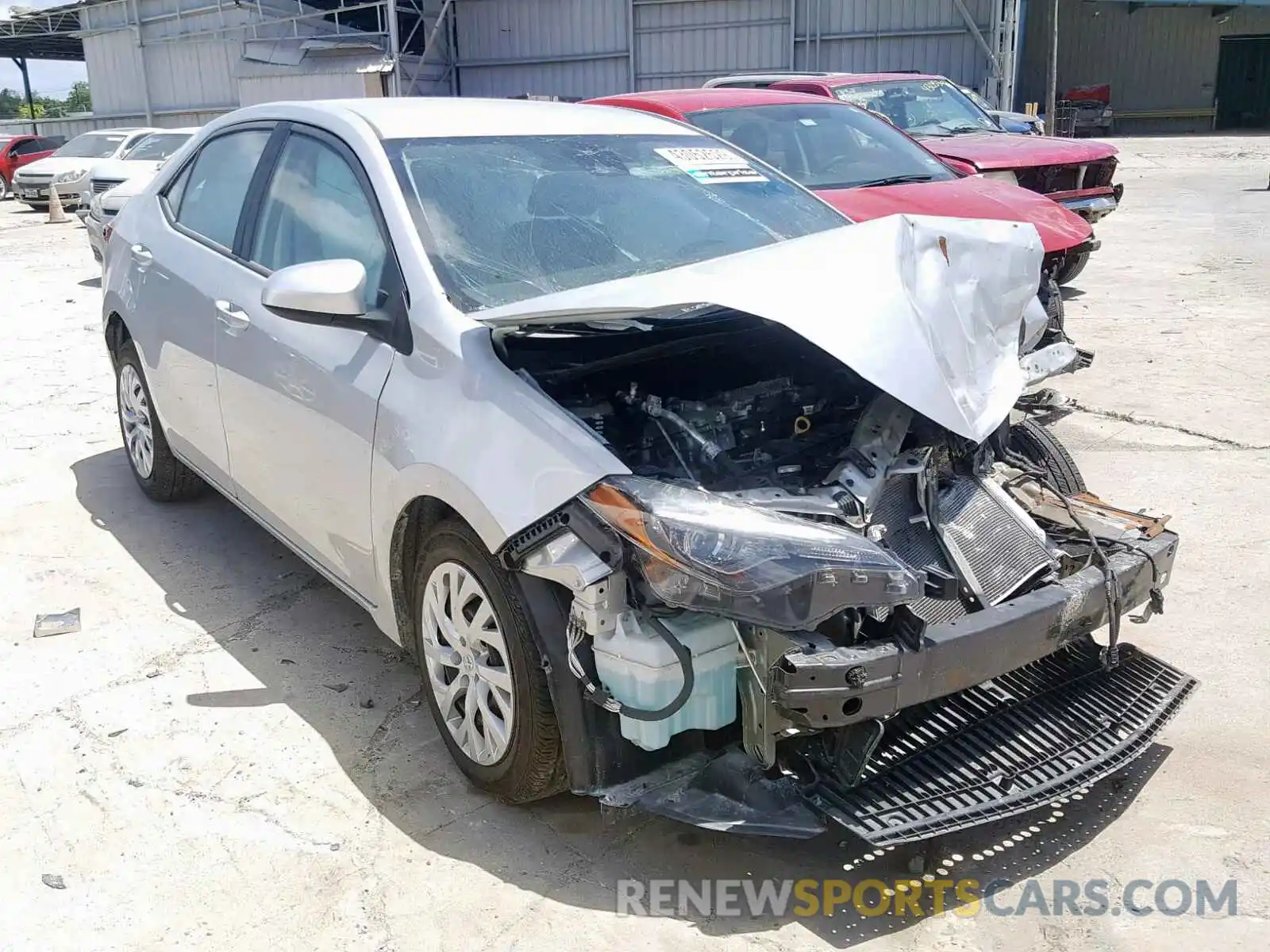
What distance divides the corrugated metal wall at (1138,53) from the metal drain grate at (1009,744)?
108 ft

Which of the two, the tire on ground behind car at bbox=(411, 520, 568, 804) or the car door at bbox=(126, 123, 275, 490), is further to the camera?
the car door at bbox=(126, 123, 275, 490)

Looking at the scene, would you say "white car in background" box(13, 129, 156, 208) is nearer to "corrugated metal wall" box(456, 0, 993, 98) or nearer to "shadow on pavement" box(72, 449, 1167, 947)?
"corrugated metal wall" box(456, 0, 993, 98)

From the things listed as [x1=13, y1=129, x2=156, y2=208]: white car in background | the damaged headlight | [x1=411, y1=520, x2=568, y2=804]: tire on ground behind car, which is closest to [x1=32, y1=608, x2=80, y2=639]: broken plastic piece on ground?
[x1=411, y1=520, x2=568, y2=804]: tire on ground behind car

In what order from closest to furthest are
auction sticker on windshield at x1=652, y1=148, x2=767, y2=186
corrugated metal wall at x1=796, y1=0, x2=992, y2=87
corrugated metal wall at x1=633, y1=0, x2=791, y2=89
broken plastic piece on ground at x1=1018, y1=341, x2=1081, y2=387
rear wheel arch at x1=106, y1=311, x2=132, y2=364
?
1. broken plastic piece on ground at x1=1018, y1=341, x2=1081, y2=387
2. auction sticker on windshield at x1=652, y1=148, x2=767, y2=186
3. rear wheel arch at x1=106, y1=311, x2=132, y2=364
4. corrugated metal wall at x1=796, y1=0, x2=992, y2=87
5. corrugated metal wall at x1=633, y1=0, x2=791, y2=89

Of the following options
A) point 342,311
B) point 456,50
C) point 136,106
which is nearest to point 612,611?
point 342,311

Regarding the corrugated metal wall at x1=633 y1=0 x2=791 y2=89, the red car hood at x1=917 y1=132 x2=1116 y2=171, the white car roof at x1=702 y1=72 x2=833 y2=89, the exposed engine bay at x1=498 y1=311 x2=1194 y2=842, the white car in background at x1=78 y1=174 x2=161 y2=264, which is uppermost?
the corrugated metal wall at x1=633 y1=0 x2=791 y2=89

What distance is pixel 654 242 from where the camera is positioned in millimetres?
3465

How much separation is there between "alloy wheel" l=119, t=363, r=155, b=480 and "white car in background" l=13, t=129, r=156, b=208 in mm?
15222

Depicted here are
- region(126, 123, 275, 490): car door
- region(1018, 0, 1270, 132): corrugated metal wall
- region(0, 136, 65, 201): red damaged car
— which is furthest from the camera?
region(1018, 0, 1270, 132): corrugated metal wall

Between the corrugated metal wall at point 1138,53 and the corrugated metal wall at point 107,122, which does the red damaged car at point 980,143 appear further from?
the corrugated metal wall at point 1138,53

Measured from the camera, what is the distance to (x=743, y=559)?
92.9 inches

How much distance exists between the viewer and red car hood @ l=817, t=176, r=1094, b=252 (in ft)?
21.8

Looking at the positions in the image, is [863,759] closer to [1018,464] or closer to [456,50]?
[1018,464]

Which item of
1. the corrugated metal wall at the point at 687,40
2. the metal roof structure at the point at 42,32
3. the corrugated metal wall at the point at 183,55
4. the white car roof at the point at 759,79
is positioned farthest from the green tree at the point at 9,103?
the white car roof at the point at 759,79
